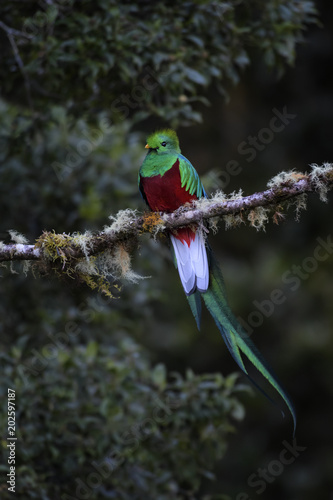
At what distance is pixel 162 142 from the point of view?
2846 millimetres

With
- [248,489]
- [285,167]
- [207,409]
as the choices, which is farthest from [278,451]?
[207,409]

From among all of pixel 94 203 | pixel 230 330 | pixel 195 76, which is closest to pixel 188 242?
pixel 230 330

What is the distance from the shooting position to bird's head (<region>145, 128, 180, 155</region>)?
284 cm

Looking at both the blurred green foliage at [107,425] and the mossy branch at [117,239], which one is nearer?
the mossy branch at [117,239]

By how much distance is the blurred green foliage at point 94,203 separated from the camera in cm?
323

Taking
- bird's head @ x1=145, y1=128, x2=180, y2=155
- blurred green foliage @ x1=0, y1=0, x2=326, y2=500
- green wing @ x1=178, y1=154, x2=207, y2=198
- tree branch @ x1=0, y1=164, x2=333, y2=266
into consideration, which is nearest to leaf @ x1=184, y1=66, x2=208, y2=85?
blurred green foliage @ x1=0, y1=0, x2=326, y2=500

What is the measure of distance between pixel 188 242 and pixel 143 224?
0.22 m

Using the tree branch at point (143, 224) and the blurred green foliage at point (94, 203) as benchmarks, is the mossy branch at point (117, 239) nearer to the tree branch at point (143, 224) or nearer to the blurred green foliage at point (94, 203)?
the tree branch at point (143, 224)

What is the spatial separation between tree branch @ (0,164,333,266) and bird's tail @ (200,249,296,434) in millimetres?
271

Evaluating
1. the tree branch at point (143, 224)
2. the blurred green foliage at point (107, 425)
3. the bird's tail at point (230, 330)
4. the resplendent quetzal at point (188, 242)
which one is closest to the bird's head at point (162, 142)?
the resplendent quetzal at point (188, 242)

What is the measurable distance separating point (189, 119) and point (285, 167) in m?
3.82

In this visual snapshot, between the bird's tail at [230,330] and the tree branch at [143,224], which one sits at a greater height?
the tree branch at [143,224]

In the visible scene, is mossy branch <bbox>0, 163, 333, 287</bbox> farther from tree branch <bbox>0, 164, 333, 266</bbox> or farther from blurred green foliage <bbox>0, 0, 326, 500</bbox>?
blurred green foliage <bbox>0, 0, 326, 500</bbox>

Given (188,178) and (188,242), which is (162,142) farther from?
(188,242)
